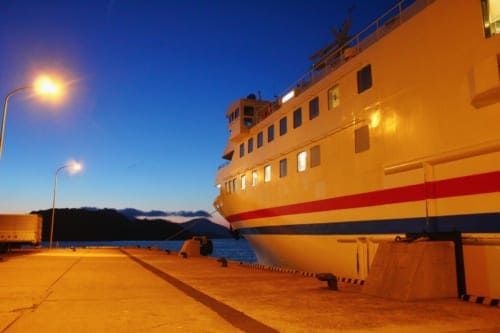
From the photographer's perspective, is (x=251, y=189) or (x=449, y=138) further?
(x=251, y=189)

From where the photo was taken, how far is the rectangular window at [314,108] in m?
18.0

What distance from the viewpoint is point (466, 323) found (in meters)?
6.82

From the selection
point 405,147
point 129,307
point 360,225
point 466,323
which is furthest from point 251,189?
point 466,323

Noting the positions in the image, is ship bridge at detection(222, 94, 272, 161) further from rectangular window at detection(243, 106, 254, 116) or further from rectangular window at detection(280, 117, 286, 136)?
rectangular window at detection(280, 117, 286, 136)

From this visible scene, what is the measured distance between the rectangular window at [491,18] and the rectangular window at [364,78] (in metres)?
4.56

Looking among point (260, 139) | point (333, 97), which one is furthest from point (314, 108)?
point (260, 139)

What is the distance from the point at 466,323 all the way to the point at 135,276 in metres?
10.3

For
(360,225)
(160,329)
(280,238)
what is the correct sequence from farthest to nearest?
(280,238)
(360,225)
(160,329)

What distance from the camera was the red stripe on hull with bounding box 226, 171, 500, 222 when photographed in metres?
9.63

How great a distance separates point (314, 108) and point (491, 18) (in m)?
8.71

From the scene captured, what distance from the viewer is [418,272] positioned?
29.8ft

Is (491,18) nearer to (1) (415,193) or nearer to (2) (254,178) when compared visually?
(1) (415,193)

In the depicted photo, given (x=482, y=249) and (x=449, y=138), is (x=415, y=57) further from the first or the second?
(x=482, y=249)

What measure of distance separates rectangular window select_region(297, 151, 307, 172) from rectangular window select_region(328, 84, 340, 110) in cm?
251
